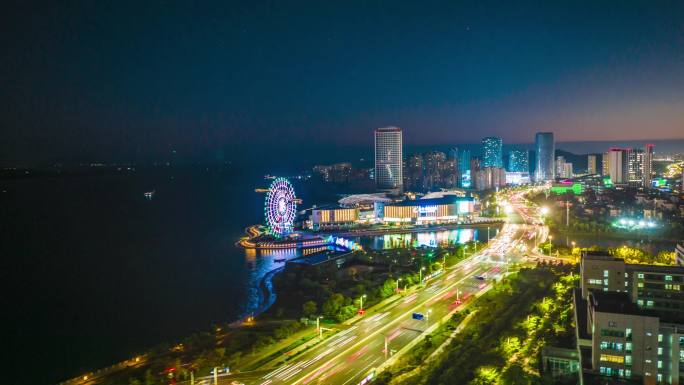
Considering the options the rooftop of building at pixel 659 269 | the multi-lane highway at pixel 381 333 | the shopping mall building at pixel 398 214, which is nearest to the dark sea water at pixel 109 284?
the multi-lane highway at pixel 381 333

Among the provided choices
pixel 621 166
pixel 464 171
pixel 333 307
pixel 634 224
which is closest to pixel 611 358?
pixel 333 307

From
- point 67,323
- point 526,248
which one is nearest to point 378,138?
point 526,248

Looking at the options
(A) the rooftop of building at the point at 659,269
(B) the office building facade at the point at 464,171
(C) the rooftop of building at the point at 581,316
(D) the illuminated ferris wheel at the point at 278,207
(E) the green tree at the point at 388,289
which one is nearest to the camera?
(C) the rooftop of building at the point at 581,316

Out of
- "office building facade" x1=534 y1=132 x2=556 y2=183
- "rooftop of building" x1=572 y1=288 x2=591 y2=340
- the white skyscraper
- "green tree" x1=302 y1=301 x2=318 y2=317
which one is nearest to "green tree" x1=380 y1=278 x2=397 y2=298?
"green tree" x1=302 y1=301 x2=318 y2=317

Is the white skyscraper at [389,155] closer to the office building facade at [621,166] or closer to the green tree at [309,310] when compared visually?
the office building facade at [621,166]

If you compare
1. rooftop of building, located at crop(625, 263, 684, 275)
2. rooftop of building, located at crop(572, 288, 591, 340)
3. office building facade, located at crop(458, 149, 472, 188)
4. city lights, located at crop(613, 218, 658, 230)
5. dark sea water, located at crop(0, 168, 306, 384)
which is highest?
office building facade, located at crop(458, 149, 472, 188)

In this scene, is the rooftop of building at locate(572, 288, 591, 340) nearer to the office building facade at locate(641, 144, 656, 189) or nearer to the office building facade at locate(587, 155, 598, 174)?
the office building facade at locate(641, 144, 656, 189)

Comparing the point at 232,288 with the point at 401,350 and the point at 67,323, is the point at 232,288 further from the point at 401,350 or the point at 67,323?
the point at 401,350
